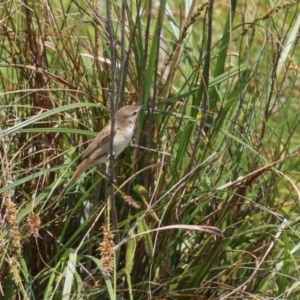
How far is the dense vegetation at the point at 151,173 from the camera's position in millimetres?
3031

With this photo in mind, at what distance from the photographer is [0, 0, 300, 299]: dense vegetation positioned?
3.03m

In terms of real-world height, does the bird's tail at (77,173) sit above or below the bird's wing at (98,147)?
below

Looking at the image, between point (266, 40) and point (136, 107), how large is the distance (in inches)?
21.3

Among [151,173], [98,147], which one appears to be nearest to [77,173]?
[98,147]

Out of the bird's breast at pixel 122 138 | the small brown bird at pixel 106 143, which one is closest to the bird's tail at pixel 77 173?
the small brown bird at pixel 106 143

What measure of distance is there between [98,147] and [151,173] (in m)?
0.28

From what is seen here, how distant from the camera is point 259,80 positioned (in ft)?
11.8

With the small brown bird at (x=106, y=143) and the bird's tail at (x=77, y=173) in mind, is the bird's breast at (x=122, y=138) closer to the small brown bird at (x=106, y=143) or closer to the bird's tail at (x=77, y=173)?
the small brown bird at (x=106, y=143)

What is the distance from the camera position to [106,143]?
301 centimetres

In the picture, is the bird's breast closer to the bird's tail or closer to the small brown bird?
the small brown bird

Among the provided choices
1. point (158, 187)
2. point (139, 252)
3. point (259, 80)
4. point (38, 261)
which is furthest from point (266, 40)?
point (38, 261)

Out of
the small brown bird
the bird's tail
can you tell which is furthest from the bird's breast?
the bird's tail

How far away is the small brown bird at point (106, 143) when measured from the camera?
298 cm

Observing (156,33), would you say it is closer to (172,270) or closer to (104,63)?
(104,63)
